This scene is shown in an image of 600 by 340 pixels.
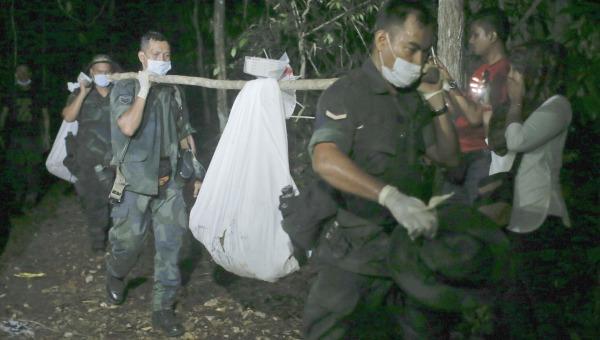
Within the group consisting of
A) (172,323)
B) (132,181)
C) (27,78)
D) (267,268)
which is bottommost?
(172,323)

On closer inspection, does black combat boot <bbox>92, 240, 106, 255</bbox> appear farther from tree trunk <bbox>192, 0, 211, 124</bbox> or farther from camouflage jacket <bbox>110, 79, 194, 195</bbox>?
tree trunk <bbox>192, 0, 211, 124</bbox>

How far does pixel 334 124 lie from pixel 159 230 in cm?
247

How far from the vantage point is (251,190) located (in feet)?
16.6

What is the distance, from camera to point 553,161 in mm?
4281

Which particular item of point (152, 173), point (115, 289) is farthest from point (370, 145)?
point (115, 289)

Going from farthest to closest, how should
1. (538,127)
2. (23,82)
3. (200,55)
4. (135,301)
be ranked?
1. (200,55)
2. (23,82)
3. (135,301)
4. (538,127)

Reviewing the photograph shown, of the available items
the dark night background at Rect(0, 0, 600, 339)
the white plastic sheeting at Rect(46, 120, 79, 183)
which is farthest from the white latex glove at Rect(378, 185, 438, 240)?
the white plastic sheeting at Rect(46, 120, 79, 183)

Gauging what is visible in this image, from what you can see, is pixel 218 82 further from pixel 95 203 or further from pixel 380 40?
pixel 95 203

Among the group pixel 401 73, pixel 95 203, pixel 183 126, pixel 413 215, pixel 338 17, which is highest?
pixel 338 17

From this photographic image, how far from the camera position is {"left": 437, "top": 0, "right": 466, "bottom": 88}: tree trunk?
4766mm

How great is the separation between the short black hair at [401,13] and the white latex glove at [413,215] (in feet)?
2.47

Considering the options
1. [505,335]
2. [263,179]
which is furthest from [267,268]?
[505,335]

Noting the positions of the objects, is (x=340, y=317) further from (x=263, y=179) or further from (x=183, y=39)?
(x=183, y=39)

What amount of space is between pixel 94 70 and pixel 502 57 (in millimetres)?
4020
